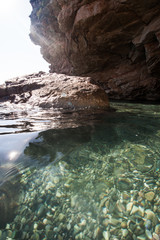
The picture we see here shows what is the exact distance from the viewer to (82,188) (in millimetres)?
971

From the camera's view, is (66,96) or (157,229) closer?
(157,229)

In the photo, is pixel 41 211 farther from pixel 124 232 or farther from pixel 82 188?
pixel 124 232

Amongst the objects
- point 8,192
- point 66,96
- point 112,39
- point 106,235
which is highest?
point 112,39

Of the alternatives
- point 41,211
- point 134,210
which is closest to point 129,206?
point 134,210

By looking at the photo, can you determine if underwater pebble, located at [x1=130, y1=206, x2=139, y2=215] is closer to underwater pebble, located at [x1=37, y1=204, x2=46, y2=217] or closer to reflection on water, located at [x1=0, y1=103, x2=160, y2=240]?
reflection on water, located at [x1=0, y1=103, x2=160, y2=240]

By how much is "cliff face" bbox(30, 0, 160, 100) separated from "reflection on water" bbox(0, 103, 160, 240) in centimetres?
801

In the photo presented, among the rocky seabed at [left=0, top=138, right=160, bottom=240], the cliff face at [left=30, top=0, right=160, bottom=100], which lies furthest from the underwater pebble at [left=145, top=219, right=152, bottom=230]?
the cliff face at [left=30, top=0, right=160, bottom=100]

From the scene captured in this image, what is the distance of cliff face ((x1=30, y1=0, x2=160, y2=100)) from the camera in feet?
22.3

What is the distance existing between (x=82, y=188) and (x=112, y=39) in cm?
979

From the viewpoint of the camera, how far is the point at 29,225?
0.75 metres

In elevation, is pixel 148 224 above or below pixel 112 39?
below

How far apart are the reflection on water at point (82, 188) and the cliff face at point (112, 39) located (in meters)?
8.01

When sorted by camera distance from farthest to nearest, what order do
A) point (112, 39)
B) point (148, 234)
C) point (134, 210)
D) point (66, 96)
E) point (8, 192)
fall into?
point (112, 39) < point (66, 96) < point (8, 192) < point (134, 210) < point (148, 234)

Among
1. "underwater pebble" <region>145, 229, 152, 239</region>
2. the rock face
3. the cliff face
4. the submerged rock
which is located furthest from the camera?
the cliff face
